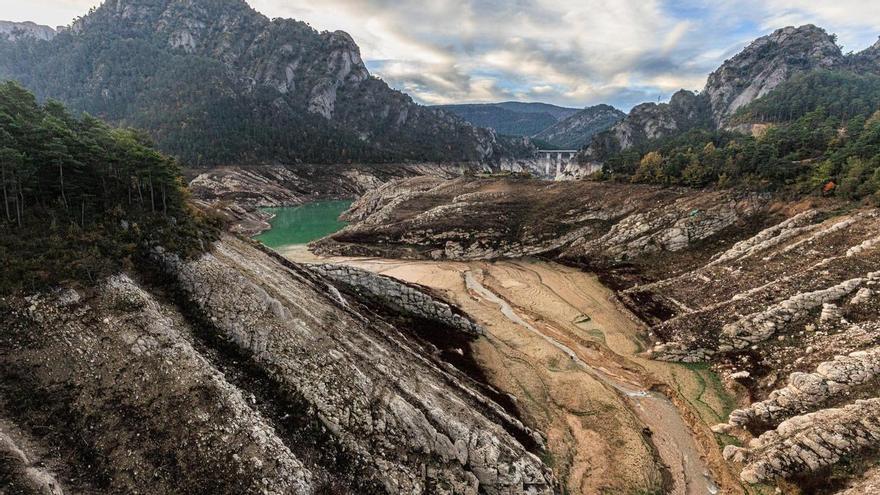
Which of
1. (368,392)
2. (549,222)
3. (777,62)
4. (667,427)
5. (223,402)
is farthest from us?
(777,62)

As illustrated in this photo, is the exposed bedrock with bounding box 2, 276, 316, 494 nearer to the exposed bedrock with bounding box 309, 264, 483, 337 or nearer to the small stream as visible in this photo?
the exposed bedrock with bounding box 309, 264, 483, 337

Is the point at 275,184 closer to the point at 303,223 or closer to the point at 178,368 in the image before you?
the point at 303,223

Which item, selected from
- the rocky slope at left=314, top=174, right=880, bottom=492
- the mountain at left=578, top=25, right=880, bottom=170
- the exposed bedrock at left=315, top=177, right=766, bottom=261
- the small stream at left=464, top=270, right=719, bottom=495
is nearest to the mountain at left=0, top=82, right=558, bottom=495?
the small stream at left=464, top=270, right=719, bottom=495

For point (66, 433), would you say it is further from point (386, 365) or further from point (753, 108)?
point (753, 108)

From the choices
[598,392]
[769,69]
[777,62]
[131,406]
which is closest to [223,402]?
[131,406]

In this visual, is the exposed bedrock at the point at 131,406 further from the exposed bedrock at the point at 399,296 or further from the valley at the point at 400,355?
the exposed bedrock at the point at 399,296
